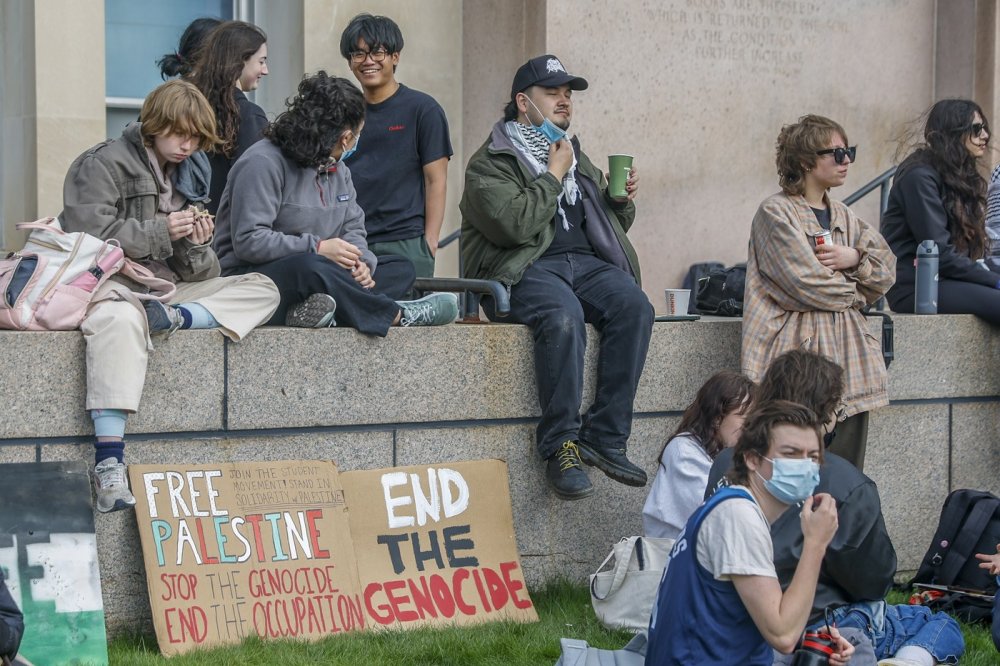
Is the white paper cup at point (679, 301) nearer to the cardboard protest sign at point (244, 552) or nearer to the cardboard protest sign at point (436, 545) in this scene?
the cardboard protest sign at point (436, 545)

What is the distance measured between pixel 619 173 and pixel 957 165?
2029 millimetres

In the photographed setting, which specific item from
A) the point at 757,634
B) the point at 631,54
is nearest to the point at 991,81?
the point at 631,54

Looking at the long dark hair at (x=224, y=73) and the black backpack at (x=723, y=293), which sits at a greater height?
the long dark hair at (x=224, y=73)

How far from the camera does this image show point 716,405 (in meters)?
5.80

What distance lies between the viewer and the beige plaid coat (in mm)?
6773

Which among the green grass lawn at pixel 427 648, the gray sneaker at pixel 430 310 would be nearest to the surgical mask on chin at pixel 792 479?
the green grass lawn at pixel 427 648

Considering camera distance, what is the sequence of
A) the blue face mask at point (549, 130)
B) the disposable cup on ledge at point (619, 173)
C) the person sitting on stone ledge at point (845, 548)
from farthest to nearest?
the blue face mask at point (549, 130) < the disposable cup on ledge at point (619, 173) < the person sitting on stone ledge at point (845, 548)

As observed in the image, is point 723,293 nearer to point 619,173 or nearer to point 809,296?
point 809,296

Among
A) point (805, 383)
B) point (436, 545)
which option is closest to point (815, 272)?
point (805, 383)

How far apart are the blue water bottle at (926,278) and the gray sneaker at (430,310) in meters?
2.59

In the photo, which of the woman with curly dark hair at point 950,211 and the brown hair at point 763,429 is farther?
the woman with curly dark hair at point 950,211

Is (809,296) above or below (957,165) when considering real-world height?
below

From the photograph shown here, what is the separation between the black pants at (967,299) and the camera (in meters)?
7.71

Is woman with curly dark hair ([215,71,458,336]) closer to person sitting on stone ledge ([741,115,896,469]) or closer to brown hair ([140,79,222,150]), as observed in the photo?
brown hair ([140,79,222,150])
